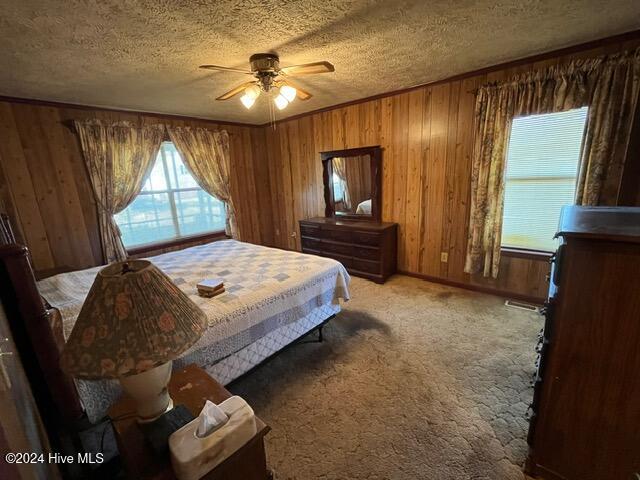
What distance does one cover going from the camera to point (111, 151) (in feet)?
10.8

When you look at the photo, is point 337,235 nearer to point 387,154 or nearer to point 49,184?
point 387,154

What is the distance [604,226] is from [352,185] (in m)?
3.05

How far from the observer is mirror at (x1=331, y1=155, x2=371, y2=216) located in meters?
3.86

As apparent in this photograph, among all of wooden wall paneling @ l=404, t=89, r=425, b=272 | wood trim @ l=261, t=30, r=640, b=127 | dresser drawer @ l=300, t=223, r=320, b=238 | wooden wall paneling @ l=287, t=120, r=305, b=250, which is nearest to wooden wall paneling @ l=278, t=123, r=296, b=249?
wooden wall paneling @ l=287, t=120, r=305, b=250

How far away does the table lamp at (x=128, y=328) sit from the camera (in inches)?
27.0

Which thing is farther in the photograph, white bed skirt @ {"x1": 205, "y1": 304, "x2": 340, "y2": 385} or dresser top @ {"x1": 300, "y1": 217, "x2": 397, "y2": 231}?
dresser top @ {"x1": 300, "y1": 217, "x2": 397, "y2": 231}

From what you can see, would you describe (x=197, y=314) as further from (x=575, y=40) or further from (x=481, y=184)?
(x=575, y=40)

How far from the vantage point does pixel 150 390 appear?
83 cm

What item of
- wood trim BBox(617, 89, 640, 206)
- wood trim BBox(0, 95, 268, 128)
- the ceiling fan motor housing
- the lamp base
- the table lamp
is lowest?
the lamp base

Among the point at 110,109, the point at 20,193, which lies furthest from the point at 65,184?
the point at 110,109

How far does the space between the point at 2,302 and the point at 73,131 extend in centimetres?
320

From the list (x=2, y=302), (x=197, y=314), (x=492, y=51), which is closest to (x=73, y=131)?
(x=2, y=302)

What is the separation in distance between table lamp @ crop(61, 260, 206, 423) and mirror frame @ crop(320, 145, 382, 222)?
3.30m

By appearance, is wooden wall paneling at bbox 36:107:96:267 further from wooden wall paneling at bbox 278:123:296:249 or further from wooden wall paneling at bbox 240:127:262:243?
wooden wall paneling at bbox 278:123:296:249
